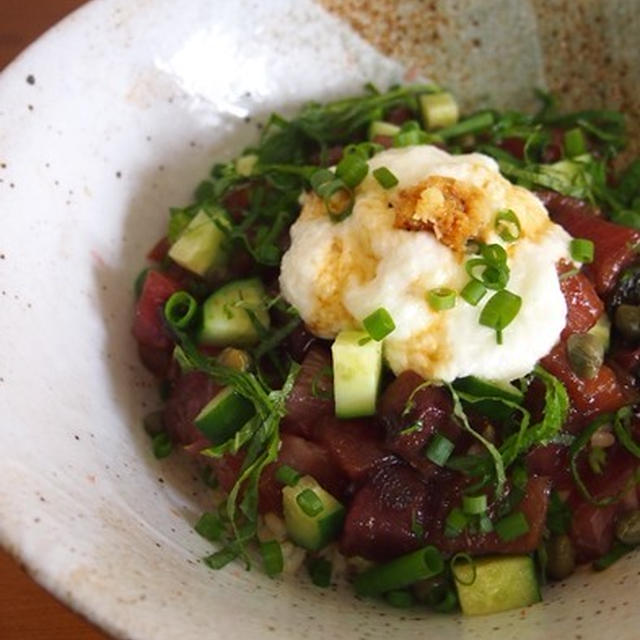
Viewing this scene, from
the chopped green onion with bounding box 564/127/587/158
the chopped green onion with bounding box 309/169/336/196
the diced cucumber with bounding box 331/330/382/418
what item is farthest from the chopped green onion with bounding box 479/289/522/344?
the chopped green onion with bounding box 564/127/587/158

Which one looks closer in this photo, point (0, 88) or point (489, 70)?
point (0, 88)

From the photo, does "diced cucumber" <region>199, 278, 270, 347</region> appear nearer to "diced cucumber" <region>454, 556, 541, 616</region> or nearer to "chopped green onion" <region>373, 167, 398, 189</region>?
"chopped green onion" <region>373, 167, 398, 189</region>

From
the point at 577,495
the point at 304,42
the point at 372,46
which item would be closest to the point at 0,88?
the point at 304,42

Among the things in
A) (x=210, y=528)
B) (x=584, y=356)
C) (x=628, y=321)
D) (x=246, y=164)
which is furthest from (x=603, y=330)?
(x=246, y=164)

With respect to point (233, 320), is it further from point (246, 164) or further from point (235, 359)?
point (246, 164)

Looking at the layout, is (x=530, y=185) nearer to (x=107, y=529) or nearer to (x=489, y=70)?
(x=489, y=70)

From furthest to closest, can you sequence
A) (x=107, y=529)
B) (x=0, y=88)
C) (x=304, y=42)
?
(x=304, y=42) → (x=0, y=88) → (x=107, y=529)
